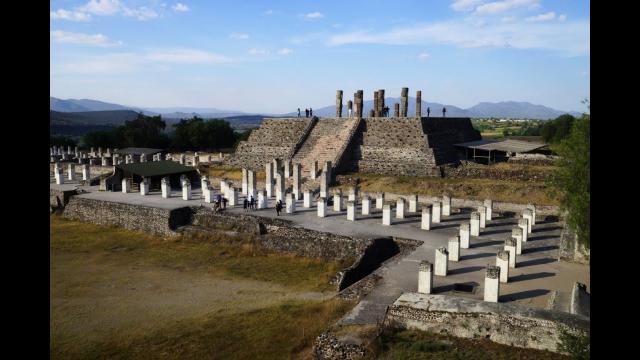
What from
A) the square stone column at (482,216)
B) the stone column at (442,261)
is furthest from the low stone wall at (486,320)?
the square stone column at (482,216)

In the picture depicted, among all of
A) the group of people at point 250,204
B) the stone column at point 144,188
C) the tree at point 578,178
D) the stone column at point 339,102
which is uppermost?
the stone column at point 339,102

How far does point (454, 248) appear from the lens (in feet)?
57.5

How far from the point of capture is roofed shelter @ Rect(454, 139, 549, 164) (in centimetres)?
3691

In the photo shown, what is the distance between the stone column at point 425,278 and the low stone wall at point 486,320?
1.93 metres

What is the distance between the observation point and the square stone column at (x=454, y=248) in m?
17.5

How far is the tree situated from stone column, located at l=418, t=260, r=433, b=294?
5058mm

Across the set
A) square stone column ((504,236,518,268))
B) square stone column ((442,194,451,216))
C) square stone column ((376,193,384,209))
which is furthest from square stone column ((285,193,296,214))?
square stone column ((504,236,518,268))

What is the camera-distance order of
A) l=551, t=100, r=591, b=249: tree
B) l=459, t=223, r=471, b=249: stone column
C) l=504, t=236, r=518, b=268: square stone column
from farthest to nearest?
l=459, t=223, r=471, b=249: stone column < l=504, t=236, r=518, b=268: square stone column < l=551, t=100, r=591, b=249: tree

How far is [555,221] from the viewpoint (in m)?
23.7

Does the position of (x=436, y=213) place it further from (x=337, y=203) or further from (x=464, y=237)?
(x=337, y=203)

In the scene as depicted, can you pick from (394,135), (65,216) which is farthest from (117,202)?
(394,135)

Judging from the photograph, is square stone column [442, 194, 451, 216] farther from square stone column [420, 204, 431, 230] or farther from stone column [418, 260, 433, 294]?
stone column [418, 260, 433, 294]

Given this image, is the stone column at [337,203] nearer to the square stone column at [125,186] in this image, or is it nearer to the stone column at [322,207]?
the stone column at [322,207]

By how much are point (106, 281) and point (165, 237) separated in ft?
21.9
